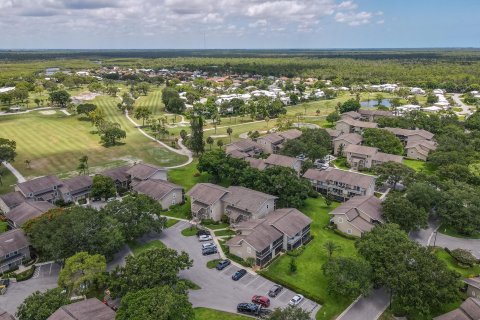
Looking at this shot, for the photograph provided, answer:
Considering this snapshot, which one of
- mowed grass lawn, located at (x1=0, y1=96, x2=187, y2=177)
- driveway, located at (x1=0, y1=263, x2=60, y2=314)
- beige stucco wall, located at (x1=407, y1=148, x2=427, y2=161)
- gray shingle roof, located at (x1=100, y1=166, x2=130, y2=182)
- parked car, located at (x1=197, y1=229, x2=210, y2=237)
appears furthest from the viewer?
beige stucco wall, located at (x1=407, y1=148, x2=427, y2=161)

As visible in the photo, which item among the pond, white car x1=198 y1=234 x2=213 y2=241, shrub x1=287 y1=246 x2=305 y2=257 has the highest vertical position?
the pond

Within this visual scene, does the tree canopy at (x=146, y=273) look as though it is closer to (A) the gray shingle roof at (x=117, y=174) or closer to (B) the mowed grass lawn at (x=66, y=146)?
(A) the gray shingle roof at (x=117, y=174)

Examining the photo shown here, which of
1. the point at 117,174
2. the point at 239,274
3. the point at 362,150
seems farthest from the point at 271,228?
the point at 362,150

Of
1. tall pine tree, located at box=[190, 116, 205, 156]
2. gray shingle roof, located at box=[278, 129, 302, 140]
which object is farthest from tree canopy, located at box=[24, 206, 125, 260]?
gray shingle roof, located at box=[278, 129, 302, 140]

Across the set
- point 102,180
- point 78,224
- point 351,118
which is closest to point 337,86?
point 351,118

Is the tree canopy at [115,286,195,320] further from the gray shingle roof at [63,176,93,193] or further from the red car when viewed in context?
the gray shingle roof at [63,176,93,193]

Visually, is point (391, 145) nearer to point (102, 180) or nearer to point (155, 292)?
point (102, 180)

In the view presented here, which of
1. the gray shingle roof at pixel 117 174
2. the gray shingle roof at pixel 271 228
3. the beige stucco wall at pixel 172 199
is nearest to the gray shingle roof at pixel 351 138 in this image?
the gray shingle roof at pixel 271 228
